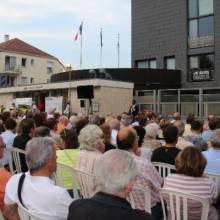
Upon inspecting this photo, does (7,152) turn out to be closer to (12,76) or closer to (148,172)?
(148,172)

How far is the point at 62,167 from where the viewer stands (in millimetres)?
5879

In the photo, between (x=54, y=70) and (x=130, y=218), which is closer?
(x=130, y=218)

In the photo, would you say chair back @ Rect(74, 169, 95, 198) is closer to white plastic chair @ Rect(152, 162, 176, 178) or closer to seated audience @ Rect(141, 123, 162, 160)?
white plastic chair @ Rect(152, 162, 176, 178)

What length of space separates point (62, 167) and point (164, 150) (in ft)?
4.26

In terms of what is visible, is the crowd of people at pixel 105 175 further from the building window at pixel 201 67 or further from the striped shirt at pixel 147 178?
the building window at pixel 201 67

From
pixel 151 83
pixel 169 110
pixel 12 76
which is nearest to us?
pixel 169 110

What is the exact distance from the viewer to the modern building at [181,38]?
1196 inches

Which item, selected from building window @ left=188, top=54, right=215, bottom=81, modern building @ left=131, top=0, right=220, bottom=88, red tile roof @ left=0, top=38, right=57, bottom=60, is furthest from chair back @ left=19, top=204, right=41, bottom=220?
red tile roof @ left=0, top=38, right=57, bottom=60

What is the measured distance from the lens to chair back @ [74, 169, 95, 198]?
5082mm

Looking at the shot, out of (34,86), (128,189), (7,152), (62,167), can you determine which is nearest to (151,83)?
(34,86)

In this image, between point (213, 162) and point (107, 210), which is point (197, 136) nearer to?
point (213, 162)

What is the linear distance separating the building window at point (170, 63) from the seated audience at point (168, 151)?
27.2 metres

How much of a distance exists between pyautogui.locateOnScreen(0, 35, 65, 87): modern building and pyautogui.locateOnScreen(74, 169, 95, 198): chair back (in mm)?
68141

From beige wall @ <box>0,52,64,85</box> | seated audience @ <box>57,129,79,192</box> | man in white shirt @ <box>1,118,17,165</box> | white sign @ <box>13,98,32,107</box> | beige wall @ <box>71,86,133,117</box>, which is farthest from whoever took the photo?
beige wall @ <box>0,52,64,85</box>
